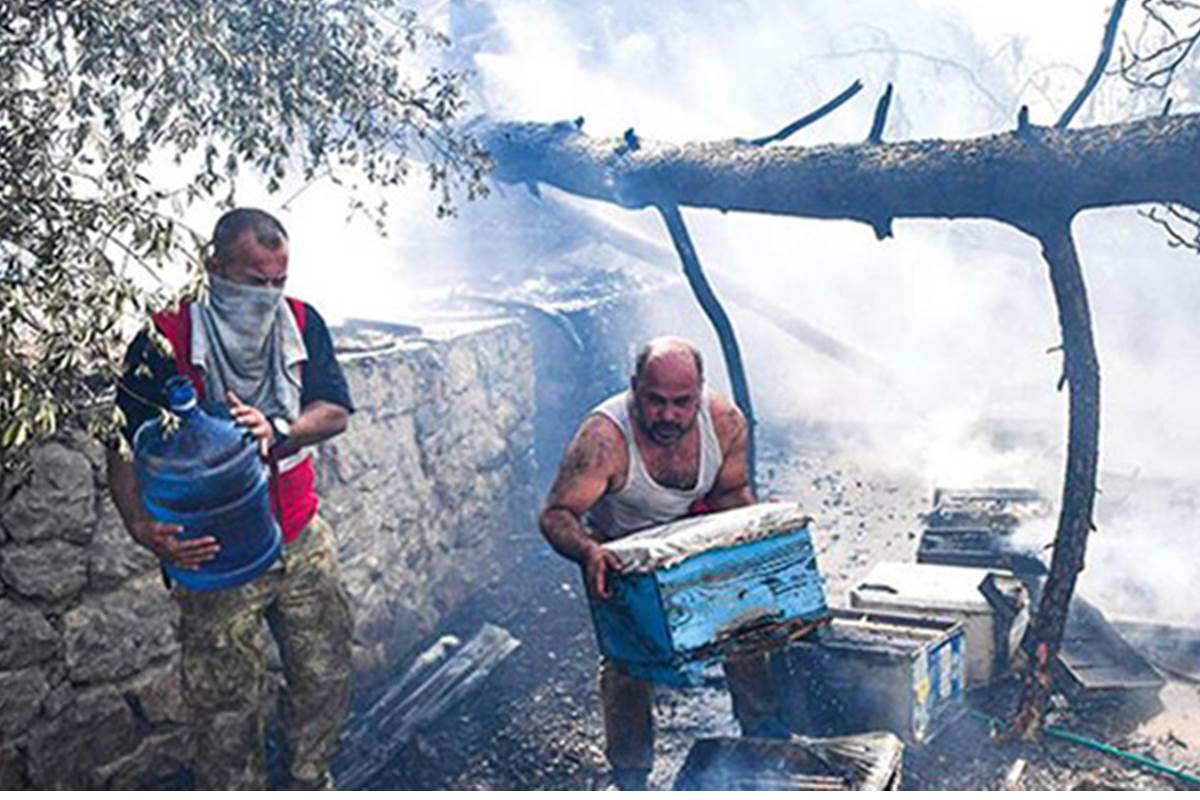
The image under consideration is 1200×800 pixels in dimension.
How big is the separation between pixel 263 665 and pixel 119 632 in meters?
1.34

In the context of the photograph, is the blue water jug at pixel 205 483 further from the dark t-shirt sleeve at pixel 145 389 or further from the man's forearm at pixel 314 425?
the man's forearm at pixel 314 425

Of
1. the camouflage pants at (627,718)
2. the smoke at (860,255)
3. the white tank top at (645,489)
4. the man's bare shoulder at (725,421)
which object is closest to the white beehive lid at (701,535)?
the white tank top at (645,489)

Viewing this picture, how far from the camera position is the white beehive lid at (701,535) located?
3201 millimetres

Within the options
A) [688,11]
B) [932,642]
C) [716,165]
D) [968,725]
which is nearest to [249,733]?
[932,642]

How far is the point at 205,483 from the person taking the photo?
10.4 ft

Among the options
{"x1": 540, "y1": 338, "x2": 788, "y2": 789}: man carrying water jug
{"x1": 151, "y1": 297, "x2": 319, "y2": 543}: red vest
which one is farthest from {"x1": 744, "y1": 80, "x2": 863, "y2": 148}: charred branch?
{"x1": 151, "y1": 297, "x2": 319, "y2": 543}: red vest

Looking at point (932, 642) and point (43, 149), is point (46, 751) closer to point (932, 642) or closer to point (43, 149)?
point (43, 149)

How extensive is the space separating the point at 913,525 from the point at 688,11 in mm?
17889

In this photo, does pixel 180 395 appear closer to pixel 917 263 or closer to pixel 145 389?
pixel 145 389

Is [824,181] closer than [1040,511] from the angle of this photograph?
Yes

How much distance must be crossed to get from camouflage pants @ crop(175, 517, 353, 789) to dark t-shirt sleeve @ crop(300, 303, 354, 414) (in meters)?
0.50

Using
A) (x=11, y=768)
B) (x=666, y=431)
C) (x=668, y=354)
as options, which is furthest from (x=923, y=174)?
(x=11, y=768)

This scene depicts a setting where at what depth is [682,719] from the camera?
5.38 meters

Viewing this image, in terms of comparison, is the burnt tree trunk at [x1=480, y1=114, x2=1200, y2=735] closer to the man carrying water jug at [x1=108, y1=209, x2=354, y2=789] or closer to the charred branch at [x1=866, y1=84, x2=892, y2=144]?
the charred branch at [x1=866, y1=84, x2=892, y2=144]
